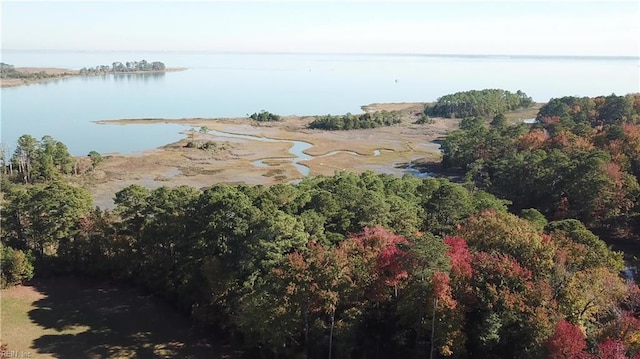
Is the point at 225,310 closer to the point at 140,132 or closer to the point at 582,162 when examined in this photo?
the point at 582,162

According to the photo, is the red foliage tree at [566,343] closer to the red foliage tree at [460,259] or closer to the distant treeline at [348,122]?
the red foliage tree at [460,259]

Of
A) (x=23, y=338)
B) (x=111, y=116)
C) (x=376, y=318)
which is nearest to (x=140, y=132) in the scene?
(x=111, y=116)

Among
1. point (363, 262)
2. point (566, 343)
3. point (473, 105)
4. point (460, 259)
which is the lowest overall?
point (566, 343)

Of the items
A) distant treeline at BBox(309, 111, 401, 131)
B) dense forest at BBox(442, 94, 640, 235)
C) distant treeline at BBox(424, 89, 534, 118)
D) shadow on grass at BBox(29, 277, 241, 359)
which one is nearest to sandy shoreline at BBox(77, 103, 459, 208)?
distant treeline at BBox(309, 111, 401, 131)

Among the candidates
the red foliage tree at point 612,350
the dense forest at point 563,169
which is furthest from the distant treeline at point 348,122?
the red foliage tree at point 612,350

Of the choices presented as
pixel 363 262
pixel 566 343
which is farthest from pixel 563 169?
pixel 566 343

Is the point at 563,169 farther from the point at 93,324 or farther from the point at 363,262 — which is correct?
the point at 93,324

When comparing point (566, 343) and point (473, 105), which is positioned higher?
point (473, 105)
